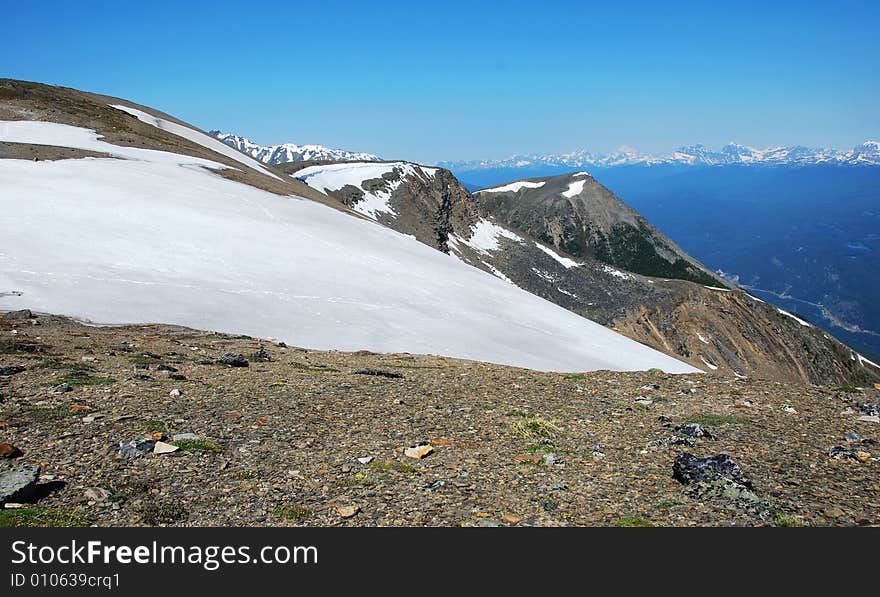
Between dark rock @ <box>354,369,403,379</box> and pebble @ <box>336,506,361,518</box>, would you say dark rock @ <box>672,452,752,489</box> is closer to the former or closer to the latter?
pebble @ <box>336,506,361,518</box>

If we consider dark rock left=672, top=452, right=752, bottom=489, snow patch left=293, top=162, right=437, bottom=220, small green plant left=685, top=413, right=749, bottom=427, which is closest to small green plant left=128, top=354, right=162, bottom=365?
dark rock left=672, top=452, right=752, bottom=489

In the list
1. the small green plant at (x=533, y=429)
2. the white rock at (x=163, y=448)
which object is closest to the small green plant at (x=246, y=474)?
the white rock at (x=163, y=448)

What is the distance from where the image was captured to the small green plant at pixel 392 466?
7895mm

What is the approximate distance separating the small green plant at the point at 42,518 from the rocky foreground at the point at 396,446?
0.09 feet

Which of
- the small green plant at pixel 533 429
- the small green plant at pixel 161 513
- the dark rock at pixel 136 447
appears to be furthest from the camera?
the small green plant at pixel 533 429

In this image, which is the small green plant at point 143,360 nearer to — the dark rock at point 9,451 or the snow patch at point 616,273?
the dark rock at point 9,451

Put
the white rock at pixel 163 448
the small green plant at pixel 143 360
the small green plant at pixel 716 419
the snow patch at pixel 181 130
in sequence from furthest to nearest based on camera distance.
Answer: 1. the snow patch at pixel 181 130
2. the small green plant at pixel 143 360
3. the small green plant at pixel 716 419
4. the white rock at pixel 163 448

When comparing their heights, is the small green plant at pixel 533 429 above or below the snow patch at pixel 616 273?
above

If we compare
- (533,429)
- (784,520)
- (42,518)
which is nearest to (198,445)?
(42,518)

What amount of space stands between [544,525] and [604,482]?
174 centimetres

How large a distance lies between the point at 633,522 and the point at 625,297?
315ft

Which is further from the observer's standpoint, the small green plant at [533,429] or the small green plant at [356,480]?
the small green plant at [533,429]

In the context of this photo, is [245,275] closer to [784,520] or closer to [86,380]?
[86,380]

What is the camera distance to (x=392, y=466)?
802 cm
